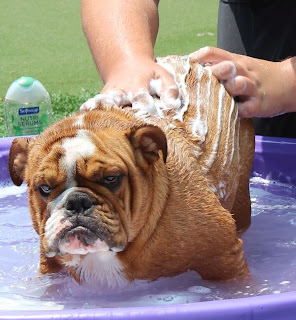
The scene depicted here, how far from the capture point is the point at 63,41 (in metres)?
6.88

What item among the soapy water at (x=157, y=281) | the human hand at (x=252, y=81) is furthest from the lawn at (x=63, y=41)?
the human hand at (x=252, y=81)

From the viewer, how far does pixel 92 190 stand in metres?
1.93

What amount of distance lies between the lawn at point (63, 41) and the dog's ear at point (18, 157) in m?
2.57

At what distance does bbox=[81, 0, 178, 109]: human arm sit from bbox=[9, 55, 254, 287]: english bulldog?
0.28ft

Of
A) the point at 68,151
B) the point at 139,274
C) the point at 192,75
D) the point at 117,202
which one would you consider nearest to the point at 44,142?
the point at 68,151

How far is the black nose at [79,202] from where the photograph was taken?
1.90 m

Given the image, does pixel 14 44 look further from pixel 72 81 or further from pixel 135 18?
pixel 135 18

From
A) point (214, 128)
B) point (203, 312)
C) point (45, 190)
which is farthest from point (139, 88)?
point (203, 312)

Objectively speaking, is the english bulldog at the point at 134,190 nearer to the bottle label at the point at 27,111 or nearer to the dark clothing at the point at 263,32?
the dark clothing at the point at 263,32

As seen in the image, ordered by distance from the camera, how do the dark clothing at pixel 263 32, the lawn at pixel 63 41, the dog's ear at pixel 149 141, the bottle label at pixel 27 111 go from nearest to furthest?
the dog's ear at pixel 149 141 → the dark clothing at pixel 263 32 → the bottle label at pixel 27 111 → the lawn at pixel 63 41

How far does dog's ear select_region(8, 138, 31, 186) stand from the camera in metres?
2.15

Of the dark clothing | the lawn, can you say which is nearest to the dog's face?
the dark clothing

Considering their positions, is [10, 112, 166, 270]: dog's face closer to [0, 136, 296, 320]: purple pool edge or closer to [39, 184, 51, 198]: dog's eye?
[39, 184, 51, 198]: dog's eye

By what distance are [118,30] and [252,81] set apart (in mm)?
516
